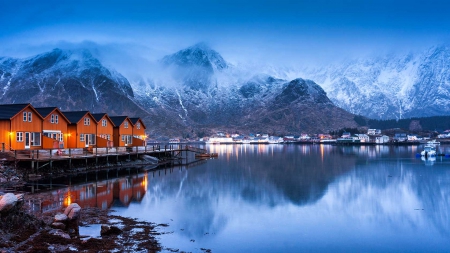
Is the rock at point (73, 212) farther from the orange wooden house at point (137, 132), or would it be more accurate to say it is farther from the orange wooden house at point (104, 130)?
the orange wooden house at point (137, 132)

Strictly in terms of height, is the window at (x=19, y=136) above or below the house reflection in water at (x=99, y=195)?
above

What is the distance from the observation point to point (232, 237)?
23453 mm

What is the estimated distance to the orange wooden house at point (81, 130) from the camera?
60781 mm

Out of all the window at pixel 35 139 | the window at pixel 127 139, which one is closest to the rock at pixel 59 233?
the window at pixel 35 139

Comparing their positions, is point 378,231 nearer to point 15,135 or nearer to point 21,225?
point 21,225

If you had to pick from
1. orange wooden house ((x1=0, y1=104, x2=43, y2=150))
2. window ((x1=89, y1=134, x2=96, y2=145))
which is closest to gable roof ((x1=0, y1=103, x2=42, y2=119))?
orange wooden house ((x1=0, y1=104, x2=43, y2=150))

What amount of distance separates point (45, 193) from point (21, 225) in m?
15.4

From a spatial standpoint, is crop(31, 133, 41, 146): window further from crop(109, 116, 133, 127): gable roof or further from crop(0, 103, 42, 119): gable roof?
crop(109, 116, 133, 127): gable roof

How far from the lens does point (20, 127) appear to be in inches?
1965

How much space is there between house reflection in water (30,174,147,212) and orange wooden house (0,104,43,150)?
495 inches

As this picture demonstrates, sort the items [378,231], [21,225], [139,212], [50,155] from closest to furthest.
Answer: [21,225] < [378,231] < [139,212] < [50,155]

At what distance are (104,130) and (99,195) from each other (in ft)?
114

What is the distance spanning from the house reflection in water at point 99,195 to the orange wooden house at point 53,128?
1290cm

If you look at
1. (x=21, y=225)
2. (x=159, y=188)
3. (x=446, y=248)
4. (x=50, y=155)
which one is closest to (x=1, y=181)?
(x=50, y=155)
